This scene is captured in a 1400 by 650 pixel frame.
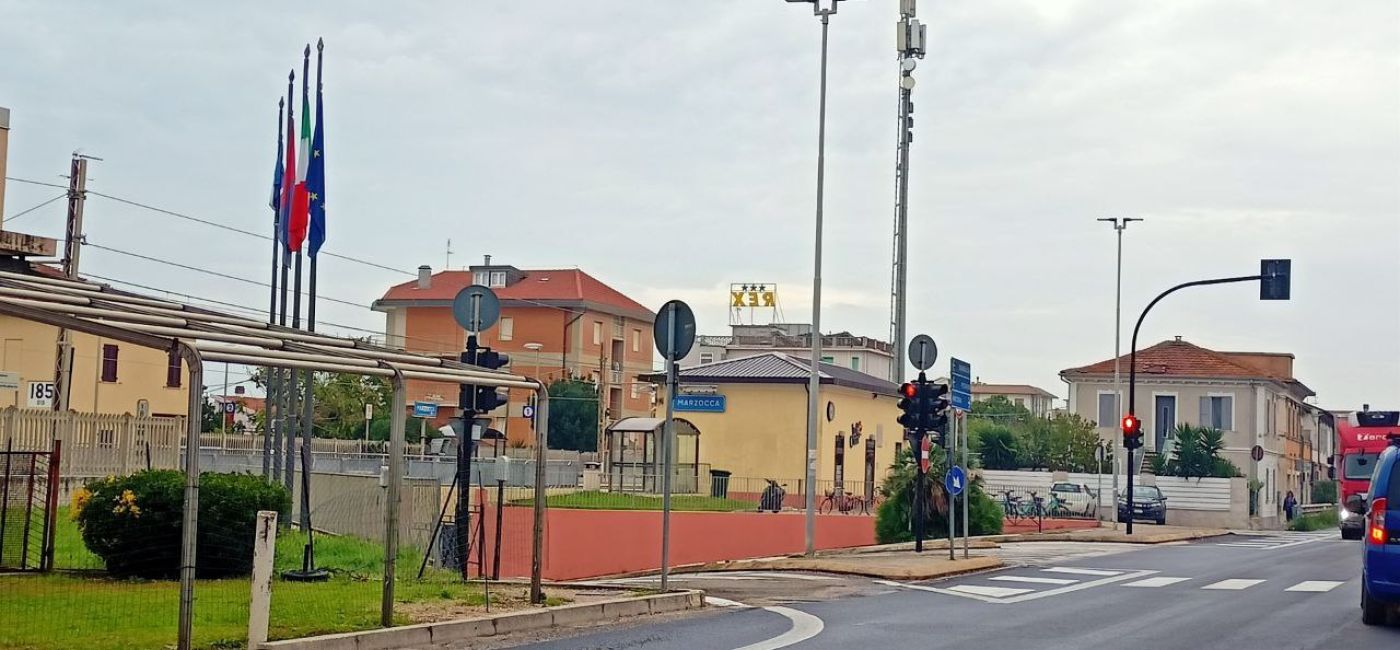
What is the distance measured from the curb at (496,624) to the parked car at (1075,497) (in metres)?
43.7

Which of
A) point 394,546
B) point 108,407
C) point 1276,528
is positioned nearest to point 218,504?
point 394,546

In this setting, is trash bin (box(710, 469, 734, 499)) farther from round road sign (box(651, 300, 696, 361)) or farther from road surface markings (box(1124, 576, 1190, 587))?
round road sign (box(651, 300, 696, 361))

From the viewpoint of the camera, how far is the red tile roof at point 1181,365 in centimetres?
7188

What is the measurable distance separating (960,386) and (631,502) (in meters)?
11.5

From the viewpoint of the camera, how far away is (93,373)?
162 ft

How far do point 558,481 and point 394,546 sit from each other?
30867 mm

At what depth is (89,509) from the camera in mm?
15797

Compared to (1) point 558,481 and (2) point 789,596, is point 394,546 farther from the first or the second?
(1) point 558,481

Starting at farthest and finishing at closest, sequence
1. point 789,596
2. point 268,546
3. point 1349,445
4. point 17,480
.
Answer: point 1349,445
point 17,480
point 789,596
point 268,546

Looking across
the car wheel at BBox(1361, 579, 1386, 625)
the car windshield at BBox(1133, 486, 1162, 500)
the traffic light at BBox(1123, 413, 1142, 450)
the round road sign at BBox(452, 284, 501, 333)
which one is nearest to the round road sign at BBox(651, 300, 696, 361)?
the round road sign at BBox(452, 284, 501, 333)

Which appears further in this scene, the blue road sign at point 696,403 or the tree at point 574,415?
the tree at point 574,415

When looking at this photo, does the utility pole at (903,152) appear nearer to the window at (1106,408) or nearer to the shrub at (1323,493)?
the window at (1106,408)

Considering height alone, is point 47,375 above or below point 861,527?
above

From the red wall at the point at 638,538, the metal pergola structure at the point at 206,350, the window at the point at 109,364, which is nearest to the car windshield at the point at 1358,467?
the red wall at the point at 638,538
